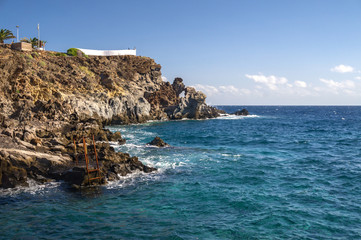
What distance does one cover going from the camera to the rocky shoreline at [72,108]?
23703 mm

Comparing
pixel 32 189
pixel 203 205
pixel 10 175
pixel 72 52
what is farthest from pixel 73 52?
pixel 203 205

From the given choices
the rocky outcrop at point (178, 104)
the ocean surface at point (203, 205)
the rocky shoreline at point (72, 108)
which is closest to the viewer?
the ocean surface at point (203, 205)

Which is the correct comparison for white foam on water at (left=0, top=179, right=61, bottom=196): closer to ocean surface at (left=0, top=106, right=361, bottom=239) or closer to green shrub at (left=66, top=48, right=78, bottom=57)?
ocean surface at (left=0, top=106, right=361, bottom=239)

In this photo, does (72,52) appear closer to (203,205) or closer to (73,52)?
(73,52)

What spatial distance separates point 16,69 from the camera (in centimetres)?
4819

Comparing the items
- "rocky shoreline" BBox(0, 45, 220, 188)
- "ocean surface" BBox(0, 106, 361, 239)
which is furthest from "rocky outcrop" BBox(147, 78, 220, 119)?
"ocean surface" BBox(0, 106, 361, 239)

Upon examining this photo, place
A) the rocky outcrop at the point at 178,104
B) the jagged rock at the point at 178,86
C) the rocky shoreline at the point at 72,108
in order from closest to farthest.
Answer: the rocky shoreline at the point at 72,108 < the rocky outcrop at the point at 178,104 < the jagged rock at the point at 178,86

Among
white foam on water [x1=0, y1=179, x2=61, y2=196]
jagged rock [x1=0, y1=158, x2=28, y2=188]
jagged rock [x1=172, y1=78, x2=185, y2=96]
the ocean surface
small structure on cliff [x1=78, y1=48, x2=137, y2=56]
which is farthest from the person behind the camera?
jagged rock [x1=172, y1=78, x2=185, y2=96]

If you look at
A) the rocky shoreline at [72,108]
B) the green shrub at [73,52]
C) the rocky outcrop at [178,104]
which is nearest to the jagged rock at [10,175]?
the rocky shoreline at [72,108]

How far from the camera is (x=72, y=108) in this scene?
179 feet

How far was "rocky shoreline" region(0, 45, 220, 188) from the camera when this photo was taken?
77.8ft

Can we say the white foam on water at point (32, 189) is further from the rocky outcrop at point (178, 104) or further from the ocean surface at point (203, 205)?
the rocky outcrop at point (178, 104)

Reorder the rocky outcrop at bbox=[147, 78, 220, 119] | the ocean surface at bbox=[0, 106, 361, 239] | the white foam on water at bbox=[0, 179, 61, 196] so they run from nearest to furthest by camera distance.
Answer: the ocean surface at bbox=[0, 106, 361, 239]
the white foam on water at bbox=[0, 179, 61, 196]
the rocky outcrop at bbox=[147, 78, 220, 119]

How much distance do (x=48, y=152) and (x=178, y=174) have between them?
12.6 m
